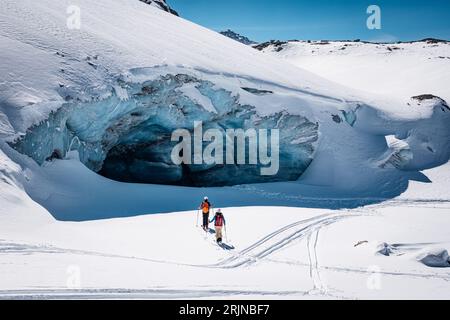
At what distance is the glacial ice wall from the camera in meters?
18.0

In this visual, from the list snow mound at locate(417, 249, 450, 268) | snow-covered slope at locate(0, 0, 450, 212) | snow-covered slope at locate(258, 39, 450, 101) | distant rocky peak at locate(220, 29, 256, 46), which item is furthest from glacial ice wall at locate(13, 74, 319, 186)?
distant rocky peak at locate(220, 29, 256, 46)

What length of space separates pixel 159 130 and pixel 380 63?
154 feet

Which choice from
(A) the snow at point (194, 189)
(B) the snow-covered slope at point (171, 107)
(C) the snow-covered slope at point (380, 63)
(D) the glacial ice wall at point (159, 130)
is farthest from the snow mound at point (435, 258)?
(C) the snow-covered slope at point (380, 63)

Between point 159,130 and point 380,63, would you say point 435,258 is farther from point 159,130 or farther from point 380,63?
point 380,63

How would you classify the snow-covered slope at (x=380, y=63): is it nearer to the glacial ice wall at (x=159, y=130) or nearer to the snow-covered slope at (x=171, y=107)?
the snow-covered slope at (x=171, y=107)

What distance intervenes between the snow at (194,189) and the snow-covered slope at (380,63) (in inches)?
454

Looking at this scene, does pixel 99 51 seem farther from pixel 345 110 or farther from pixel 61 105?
pixel 345 110

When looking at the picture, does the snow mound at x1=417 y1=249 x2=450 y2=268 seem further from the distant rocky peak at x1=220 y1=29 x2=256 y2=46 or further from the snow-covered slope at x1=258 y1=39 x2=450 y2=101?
the distant rocky peak at x1=220 y1=29 x2=256 y2=46

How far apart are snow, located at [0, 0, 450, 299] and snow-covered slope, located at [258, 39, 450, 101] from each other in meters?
11.5

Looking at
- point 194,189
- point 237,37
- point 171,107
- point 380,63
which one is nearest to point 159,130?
point 171,107

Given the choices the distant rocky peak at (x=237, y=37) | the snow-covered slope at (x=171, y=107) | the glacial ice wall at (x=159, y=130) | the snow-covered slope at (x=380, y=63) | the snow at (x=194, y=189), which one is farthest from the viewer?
the distant rocky peak at (x=237, y=37)

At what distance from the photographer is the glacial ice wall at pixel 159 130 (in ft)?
59.2

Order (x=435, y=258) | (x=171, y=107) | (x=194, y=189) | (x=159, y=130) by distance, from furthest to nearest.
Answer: (x=159, y=130) < (x=171, y=107) < (x=194, y=189) < (x=435, y=258)

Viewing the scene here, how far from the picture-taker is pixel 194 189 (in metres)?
20.7
